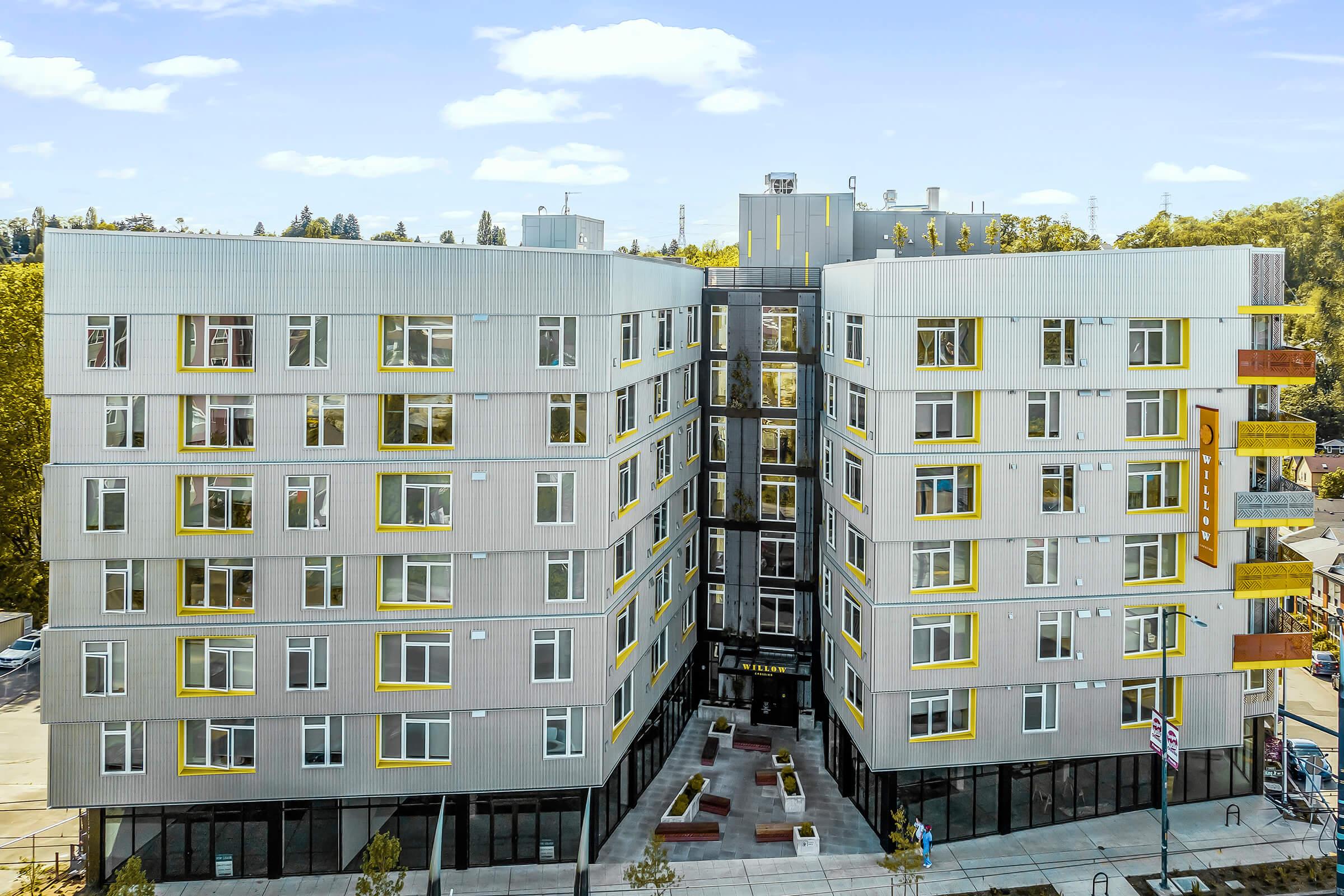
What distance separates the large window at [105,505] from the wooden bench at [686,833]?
1672 centimetres

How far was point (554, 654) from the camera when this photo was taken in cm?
2670

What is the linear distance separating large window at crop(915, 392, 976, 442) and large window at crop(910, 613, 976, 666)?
499 centimetres

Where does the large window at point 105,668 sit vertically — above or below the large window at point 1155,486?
below

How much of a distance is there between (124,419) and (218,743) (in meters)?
8.57

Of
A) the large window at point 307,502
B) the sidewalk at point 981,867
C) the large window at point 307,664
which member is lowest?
the sidewalk at point 981,867

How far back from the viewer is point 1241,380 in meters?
28.0

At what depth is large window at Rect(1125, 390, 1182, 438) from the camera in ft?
91.9

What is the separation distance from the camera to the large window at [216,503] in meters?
25.3

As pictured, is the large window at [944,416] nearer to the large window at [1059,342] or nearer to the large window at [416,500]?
the large window at [1059,342]

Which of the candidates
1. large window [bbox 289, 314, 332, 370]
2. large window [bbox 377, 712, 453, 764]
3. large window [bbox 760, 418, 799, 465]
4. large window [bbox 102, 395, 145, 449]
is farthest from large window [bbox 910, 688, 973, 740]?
large window [bbox 102, 395, 145, 449]

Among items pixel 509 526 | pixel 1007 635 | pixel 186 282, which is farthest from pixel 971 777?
pixel 186 282

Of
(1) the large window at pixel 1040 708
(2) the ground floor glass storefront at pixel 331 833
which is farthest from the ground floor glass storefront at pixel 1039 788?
(2) the ground floor glass storefront at pixel 331 833

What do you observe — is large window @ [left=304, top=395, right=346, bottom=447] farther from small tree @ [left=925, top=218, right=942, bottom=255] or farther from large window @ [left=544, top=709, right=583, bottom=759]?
small tree @ [left=925, top=218, right=942, bottom=255]

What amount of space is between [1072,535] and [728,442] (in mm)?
13687
